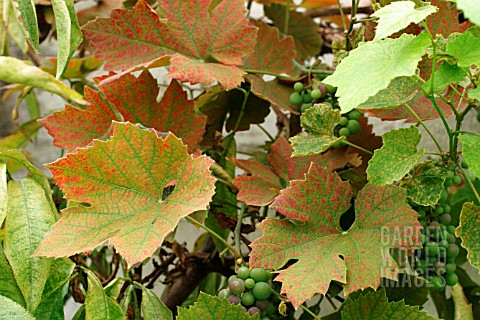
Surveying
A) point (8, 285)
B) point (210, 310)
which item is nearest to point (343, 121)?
point (210, 310)

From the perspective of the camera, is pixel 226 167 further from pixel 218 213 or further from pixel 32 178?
pixel 32 178

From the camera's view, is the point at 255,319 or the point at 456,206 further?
the point at 456,206

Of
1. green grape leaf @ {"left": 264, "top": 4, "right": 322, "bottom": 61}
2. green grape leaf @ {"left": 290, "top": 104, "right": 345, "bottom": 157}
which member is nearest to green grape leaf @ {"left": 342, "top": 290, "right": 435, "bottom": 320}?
green grape leaf @ {"left": 290, "top": 104, "right": 345, "bottom": 157}

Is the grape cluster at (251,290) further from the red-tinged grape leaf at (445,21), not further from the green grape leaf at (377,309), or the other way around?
the red-tinged grape leaf at (445,21)

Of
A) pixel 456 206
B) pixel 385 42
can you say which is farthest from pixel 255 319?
pixel 456 206

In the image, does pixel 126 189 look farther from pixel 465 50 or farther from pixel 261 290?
pixel 465 50
